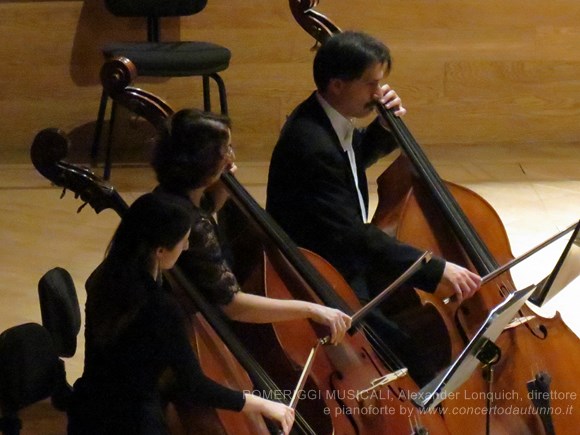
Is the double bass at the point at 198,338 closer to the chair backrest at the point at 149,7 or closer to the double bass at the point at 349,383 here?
the double bass at the point at 349,383

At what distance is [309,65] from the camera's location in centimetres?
437

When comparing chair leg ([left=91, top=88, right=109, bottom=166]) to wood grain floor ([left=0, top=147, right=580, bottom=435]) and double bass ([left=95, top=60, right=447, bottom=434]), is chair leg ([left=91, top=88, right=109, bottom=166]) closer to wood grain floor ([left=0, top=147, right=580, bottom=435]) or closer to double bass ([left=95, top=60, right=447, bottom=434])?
wood grain floor ([left=0, top=147, right=580, bottom=435])

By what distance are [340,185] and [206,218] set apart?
470 millimetres

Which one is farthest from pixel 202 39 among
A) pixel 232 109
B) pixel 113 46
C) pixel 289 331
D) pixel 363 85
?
pixel 289 331

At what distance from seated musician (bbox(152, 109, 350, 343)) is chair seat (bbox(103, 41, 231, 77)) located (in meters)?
1.64

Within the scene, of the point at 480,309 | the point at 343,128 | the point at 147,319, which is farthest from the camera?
the point at 343,128

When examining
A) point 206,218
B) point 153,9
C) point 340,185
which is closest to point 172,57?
point 153,9

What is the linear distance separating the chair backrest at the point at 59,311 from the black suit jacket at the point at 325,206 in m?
0.54

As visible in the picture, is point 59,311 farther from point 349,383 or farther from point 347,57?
point 347,57

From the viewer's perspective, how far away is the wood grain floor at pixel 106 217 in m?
2.92

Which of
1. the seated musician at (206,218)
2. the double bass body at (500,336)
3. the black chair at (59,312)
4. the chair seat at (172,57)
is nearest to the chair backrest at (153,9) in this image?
the chair seat at (172,57)

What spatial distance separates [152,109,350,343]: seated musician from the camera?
6.34ft

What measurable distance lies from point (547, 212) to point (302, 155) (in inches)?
65.7

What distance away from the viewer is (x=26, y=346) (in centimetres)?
191
